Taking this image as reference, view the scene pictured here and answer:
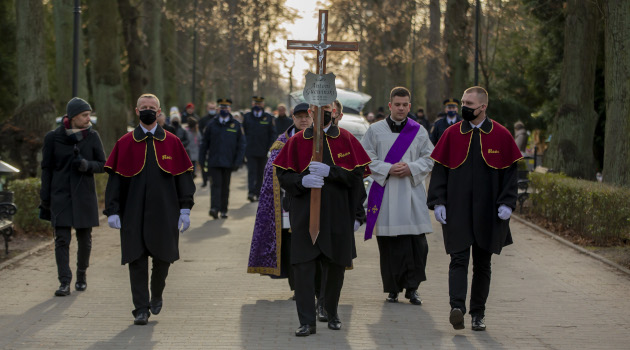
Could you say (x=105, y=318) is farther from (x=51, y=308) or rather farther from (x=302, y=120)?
(x=302, y=120)

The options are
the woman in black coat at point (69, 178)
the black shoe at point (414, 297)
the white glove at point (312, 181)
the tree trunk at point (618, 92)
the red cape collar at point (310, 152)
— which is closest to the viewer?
the white glove at point (312, 181)

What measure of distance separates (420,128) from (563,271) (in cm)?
336

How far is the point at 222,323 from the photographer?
29.1ft

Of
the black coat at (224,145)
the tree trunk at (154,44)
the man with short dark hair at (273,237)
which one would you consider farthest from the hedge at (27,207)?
the tree trunk at (154,44)

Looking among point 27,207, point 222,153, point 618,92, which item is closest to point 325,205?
point 27,207

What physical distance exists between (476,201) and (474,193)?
0.07 metres

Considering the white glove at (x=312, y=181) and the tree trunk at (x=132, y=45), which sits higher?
the tree trunk at (x=132, y=45)

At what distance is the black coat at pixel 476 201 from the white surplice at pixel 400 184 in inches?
50.5

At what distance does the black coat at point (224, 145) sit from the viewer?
60.0 feet

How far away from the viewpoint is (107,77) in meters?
23.7

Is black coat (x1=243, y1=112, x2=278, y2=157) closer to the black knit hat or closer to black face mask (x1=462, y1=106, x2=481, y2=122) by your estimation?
the black knit hat

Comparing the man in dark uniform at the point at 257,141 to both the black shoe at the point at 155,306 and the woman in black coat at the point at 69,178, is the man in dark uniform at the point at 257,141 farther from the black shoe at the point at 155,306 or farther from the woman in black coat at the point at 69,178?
the black shoe at the point at 155,306

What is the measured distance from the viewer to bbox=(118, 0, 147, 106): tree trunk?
28234 millimetres

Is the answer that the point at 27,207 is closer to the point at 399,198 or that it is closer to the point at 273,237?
the point at 273,237
